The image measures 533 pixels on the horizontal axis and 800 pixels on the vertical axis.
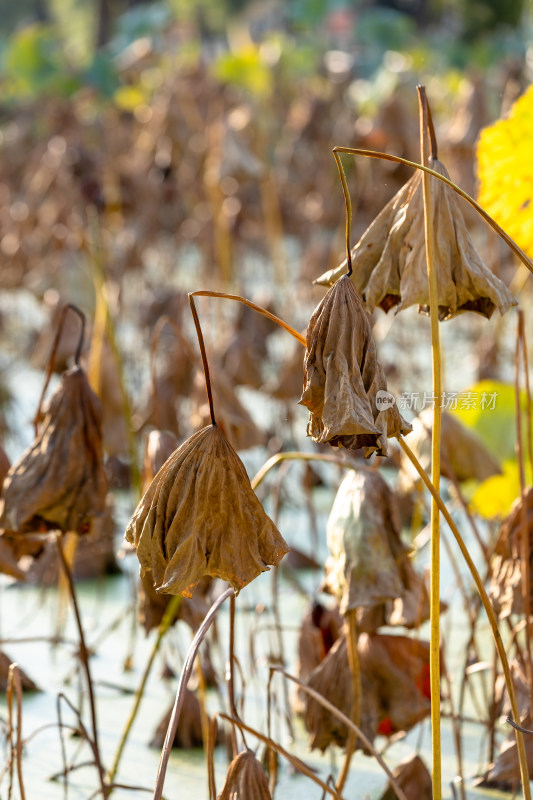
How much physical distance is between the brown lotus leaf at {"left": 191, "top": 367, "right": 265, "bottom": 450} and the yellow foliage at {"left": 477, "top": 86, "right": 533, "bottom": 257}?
16.2 inches

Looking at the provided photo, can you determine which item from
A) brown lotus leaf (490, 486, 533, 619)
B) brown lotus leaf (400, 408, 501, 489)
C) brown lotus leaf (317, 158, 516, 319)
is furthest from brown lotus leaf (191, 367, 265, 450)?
brown lotus leaf (317, 158, 516, 319)

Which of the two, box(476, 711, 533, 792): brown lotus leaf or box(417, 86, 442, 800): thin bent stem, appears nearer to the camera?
box(417, 86, 442, 800): thin bent stem

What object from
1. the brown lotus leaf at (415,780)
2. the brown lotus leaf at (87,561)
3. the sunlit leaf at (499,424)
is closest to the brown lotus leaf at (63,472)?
the brown lotus leaf at (415,780)

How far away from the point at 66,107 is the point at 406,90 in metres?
1.96

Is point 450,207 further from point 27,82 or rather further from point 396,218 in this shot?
point 27,82

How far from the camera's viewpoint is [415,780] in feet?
4.24

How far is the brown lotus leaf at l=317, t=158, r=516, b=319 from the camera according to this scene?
0.83 m

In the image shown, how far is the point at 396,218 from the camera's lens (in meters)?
0.88

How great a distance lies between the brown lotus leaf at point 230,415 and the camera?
1510mm

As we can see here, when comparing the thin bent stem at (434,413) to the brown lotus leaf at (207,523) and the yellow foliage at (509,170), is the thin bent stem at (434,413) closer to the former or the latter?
the brown lotus leaf at (207,523)

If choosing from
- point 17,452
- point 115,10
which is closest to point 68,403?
point 17,452

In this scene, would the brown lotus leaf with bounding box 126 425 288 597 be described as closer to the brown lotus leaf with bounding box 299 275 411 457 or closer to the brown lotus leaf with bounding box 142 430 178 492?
the brown lotus leaf with bounding box 299 275 411 457


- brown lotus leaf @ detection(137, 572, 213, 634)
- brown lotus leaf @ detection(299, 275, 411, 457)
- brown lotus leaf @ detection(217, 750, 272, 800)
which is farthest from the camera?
brown lotus leaf @ detection(137, 572, 213, 634)

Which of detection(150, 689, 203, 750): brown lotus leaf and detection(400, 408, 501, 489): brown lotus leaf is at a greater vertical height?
detection(400, 408, 501, 489): brown lotus leaf
